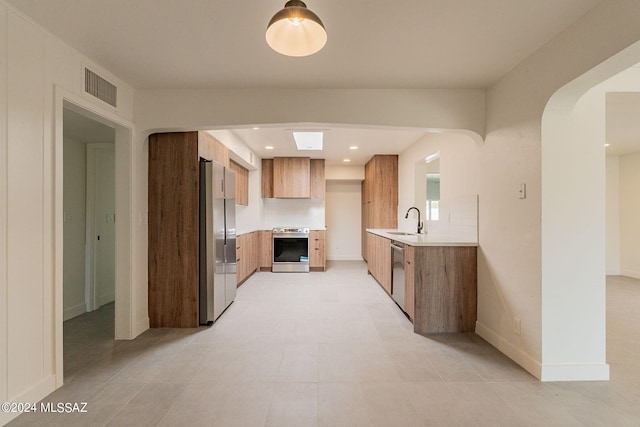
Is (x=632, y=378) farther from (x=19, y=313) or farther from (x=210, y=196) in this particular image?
(x=19, y=313)

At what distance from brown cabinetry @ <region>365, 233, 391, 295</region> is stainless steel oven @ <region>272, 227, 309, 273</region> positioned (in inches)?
50.8

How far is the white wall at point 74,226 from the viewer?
3.46 meters

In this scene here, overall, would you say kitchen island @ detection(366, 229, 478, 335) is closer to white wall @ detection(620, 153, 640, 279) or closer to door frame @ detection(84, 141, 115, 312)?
door frame @ detection(84, 141, 115, 312)

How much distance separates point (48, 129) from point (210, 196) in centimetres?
135

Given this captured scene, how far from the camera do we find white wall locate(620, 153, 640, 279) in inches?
205

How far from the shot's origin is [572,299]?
80.4 inches

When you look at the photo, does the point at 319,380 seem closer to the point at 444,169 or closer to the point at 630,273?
the point at 444,169

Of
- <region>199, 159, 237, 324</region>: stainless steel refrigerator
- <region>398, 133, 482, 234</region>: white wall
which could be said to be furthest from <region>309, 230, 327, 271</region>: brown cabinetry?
<region>199, 159, 237, 324</region>: stainless steel refrigerator

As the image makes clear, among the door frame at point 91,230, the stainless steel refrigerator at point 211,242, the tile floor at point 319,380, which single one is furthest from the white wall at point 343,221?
the door frame at point 91,230

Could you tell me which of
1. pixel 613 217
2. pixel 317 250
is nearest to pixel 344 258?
pixel 317 250

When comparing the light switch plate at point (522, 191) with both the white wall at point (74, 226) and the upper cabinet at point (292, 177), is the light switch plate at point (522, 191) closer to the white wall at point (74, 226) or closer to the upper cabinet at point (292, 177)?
the upper cabinet at point (292, 177)

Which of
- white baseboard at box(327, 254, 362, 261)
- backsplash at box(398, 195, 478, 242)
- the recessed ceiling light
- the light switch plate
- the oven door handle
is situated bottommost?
white baseboard at box(327, 254, 362, 261)

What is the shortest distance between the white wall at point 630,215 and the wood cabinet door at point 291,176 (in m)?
5.90

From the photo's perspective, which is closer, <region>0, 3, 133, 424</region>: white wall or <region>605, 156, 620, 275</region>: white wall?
<region>0, 3, 133, 424</region>: white wall
